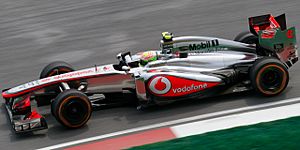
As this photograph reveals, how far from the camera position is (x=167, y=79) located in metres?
8.34

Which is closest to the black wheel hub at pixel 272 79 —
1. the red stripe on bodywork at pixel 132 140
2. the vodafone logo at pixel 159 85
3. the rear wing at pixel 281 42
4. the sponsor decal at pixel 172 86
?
the rear wing at pixel 281 42

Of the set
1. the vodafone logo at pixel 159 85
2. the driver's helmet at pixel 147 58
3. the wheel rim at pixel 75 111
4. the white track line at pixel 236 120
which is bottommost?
the white track line at pixel 236 120

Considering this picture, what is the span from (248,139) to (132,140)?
5.70 feet

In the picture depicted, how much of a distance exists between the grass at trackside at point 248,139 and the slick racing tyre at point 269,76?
107 cm

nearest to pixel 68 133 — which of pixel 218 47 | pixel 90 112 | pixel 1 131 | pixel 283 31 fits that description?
pixel 90 112

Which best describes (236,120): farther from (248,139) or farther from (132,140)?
(132,140)

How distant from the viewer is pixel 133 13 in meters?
15.9

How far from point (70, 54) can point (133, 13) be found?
12.4 feet

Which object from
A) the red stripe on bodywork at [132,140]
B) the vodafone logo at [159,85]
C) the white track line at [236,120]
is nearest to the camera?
the red stripe on bodywork at [132,140]

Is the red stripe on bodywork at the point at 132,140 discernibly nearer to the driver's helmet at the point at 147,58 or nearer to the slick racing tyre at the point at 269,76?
the driver's helmet at the point at 147,58

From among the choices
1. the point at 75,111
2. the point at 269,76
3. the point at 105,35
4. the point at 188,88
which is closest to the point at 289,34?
the point at 269,76

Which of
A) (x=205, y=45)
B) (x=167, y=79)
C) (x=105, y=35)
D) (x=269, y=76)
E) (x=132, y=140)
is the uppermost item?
(x=105, y=35)

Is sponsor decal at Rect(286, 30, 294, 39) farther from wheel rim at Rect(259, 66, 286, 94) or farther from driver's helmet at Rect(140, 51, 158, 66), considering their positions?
driver's helmet at Rect(140, 51, 158, 66)

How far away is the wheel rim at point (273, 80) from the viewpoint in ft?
27.6
